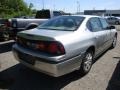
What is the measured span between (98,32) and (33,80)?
96.7 inches

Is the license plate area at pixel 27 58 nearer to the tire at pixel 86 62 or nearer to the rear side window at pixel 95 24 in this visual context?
the tire at pixel 86 62

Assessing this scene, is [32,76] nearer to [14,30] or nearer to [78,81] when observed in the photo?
[78,81]

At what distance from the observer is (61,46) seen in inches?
174

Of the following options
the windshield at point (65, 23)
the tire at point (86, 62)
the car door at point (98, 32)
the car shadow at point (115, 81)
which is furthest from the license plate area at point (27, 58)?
the car door at point (98, 32)

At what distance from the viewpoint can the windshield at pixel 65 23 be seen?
216 inches

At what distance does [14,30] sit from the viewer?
9164mm

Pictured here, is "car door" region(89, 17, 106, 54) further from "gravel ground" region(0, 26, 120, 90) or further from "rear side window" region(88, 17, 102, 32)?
"gravel ground" region(0, 26, 120, 90)

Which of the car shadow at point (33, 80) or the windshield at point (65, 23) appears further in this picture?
the windshield at point (65, 23)

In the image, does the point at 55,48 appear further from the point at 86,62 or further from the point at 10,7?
the point at 10,7

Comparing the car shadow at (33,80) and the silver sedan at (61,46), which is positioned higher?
the silver sedan at (61,46)

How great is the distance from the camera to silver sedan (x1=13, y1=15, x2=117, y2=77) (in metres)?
4.43

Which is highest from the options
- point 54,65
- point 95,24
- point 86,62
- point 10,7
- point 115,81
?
point 10,7

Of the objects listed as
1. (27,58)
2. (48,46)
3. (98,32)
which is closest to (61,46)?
(48,46)

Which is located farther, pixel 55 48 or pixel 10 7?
pixel 10 7
